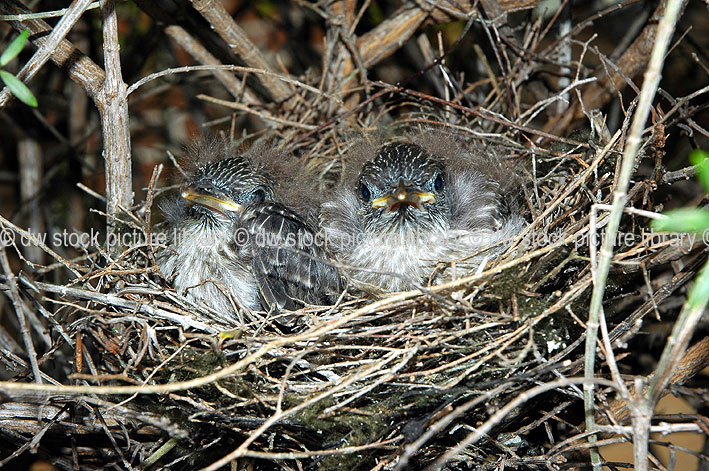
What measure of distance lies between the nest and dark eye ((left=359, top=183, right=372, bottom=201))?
401 millimetres

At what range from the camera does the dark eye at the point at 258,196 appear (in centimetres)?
231

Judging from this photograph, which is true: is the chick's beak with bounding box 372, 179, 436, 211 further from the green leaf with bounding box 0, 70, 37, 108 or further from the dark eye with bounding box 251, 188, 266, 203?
the green leaf with bounding box 0, 70, 37, 108

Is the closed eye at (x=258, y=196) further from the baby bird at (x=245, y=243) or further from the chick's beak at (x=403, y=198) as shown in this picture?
the chick's beak at (x=403, y=198)

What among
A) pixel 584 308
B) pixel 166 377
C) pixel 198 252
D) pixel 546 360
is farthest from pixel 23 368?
pixel 584 308

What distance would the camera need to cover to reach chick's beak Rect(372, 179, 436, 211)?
2023 mm

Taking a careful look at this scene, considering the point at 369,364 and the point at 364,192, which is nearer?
the point at 369,364

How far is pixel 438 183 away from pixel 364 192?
0.26 m

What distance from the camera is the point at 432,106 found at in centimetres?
265

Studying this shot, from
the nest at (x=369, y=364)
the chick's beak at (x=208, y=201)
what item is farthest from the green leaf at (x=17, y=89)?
the chick's beak at (x=208, y=201)

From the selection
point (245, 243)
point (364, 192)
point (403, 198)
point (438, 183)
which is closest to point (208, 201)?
point (245, 243)

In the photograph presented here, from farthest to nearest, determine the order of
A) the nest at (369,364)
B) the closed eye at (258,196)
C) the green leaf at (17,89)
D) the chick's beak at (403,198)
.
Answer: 1. the closed eye at (258,196)
2. the chick's beak at (403,198)
3. the nest at (369,364)
4. the green leaf at (17,89)

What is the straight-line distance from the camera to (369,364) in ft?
5.62

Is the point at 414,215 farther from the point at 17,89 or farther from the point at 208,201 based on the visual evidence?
the point at 17,89

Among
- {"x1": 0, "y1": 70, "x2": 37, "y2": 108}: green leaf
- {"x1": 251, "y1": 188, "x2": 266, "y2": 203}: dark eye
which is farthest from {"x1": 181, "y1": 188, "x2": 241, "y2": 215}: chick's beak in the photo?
{"x1": 0, "y1": 70, "x2": 37, "y2": 108}: green leaf
